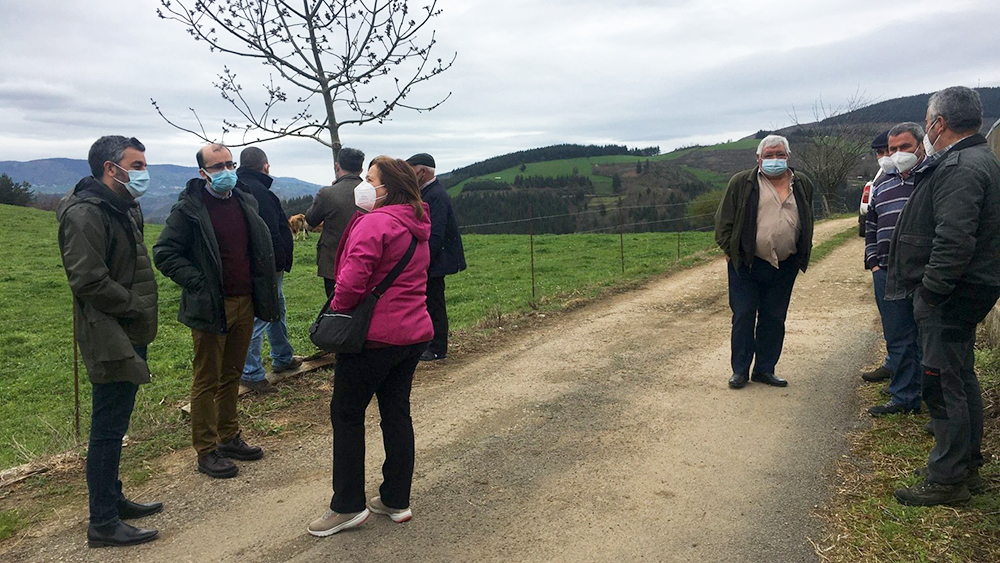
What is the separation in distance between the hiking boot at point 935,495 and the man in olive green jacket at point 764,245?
7.01ft

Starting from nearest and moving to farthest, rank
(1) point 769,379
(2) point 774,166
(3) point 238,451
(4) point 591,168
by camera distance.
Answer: (3) point 238,451 < (2) point 774,166 < (1) point 769,379 < (4) point 591,168

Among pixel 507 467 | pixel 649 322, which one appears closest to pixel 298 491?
pixel 507 467

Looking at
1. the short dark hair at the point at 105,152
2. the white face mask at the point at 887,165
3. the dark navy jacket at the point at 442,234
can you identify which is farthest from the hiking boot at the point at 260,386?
the white face mask at the point at 887,165

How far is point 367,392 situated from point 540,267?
13.0m

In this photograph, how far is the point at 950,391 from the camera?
3496mm

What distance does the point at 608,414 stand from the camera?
5.12m

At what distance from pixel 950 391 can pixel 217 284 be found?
4.22 m

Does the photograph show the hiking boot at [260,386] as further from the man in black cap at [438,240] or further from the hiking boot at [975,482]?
the hiking boot at [975,482]

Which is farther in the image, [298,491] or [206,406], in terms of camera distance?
[206,406]

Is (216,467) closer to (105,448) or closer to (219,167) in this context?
(105,448)

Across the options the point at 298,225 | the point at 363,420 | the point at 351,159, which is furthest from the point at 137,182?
the point at 298,225

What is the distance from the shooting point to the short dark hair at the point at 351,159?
5.81 metres

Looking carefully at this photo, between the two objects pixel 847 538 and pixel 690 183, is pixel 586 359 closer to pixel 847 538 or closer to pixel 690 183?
pixel 847 538

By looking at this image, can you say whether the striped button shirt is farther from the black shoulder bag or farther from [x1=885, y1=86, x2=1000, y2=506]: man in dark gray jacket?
the black shoulder bag
